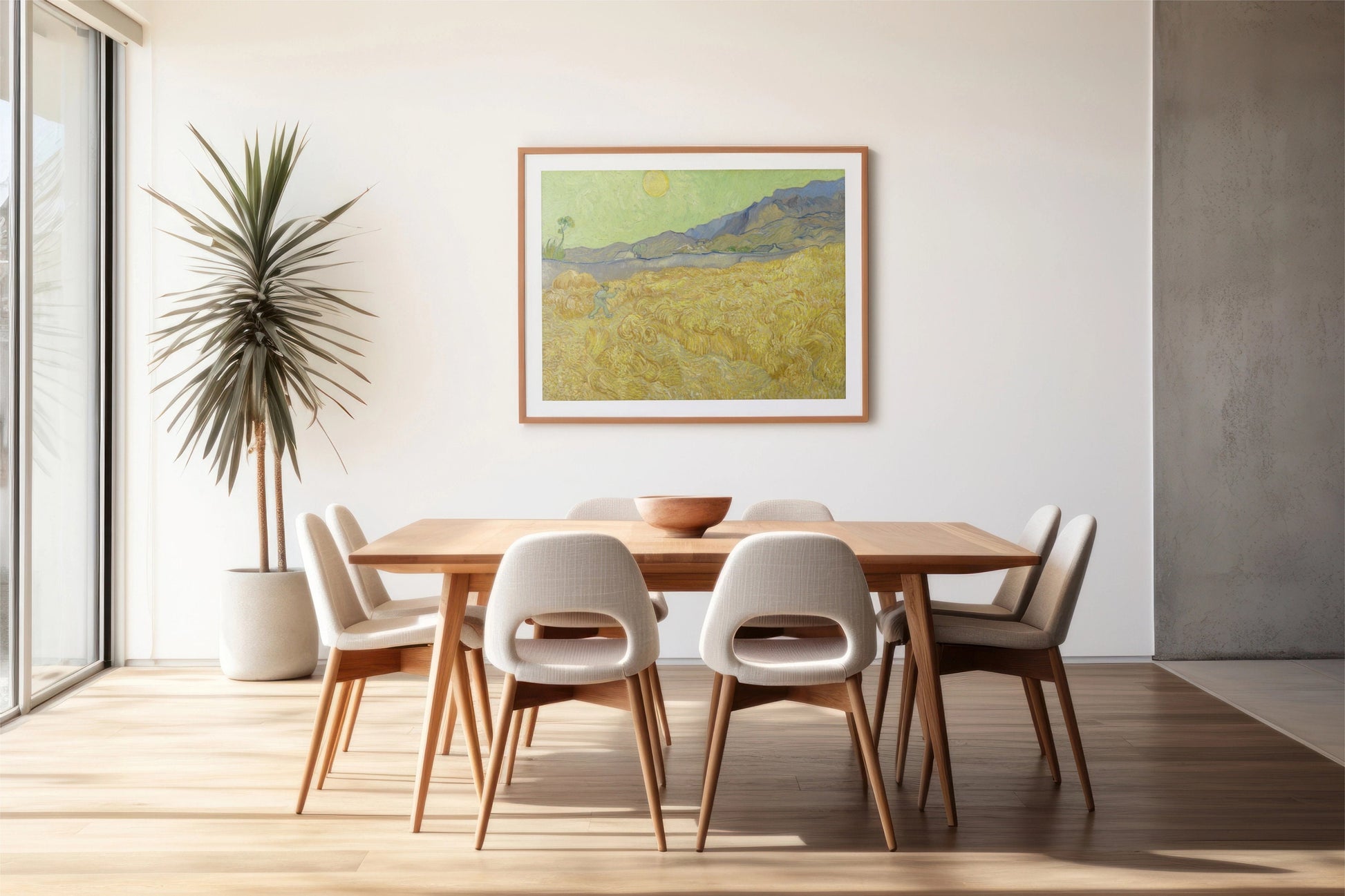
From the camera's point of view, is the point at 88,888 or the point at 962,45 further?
the point at 962,45

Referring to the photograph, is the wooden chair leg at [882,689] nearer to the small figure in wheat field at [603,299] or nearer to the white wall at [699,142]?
the white wall at [699,142]

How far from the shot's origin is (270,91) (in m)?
4.80

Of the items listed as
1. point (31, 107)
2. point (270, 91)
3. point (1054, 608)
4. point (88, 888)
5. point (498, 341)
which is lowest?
point (88, 888)

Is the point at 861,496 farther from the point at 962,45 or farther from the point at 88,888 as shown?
the point at 88,888

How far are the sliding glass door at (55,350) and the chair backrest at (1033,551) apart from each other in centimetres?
364

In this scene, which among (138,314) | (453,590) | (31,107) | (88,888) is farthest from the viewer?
(138,314)

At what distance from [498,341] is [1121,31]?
327 cm

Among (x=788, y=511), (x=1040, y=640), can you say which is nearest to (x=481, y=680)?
(x=788, y=511)

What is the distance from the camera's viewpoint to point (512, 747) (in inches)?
127

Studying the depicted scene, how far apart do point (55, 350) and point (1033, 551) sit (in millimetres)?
3912

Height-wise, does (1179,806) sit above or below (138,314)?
below

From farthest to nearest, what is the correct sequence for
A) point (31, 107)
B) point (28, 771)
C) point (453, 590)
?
1. point (31, 107)
2. point (28, 771)
3. point (453, 590)

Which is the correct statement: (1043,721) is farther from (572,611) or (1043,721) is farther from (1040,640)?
(572,611)

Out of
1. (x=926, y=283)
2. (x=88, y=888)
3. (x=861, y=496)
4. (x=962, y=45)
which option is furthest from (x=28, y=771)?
(x=962, y=45)
